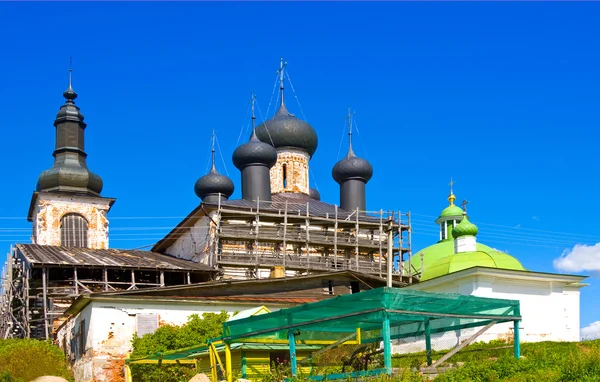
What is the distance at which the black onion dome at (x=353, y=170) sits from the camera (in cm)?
4453

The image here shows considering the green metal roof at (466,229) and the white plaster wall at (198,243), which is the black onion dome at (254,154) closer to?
the white plaster wall at (198,243)

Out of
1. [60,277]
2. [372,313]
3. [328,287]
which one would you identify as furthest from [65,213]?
[372,313]

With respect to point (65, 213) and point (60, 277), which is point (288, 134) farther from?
point (60, 277)

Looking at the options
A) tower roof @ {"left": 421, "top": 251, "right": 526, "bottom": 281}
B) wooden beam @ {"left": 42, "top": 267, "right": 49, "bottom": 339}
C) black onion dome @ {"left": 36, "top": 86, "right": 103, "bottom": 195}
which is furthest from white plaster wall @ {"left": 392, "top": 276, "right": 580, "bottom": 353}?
black onion dome @ {"left": 36, "top": 86, "right": 103, "bottom": 195}

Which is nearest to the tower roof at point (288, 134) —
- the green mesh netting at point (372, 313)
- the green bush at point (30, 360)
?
the green bush at point (30, 360)

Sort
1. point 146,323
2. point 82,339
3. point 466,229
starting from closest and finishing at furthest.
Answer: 1. point 146,323
2. point 82,339
3. point 466,229

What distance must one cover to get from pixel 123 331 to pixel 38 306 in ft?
37.8

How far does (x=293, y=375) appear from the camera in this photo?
42.6 feet

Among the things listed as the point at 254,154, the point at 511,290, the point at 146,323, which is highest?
the point at 254,154

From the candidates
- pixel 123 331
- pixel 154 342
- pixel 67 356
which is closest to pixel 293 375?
pixel 154 342

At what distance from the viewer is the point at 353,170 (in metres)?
44.5

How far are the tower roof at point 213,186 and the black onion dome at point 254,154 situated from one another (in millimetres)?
2660

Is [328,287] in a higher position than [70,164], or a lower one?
lower

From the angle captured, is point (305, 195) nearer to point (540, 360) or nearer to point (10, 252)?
point (10, 252)
